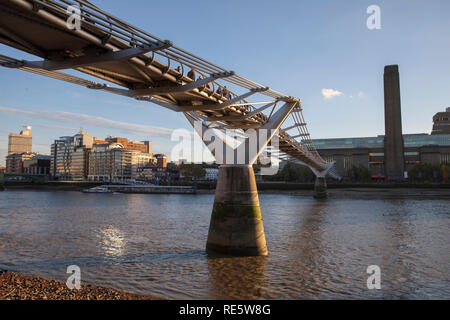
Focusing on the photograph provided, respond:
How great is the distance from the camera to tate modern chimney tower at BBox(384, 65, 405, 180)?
379 ft

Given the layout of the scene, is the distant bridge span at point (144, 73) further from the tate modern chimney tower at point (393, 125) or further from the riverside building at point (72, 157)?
the riverside building at point (72, 157)

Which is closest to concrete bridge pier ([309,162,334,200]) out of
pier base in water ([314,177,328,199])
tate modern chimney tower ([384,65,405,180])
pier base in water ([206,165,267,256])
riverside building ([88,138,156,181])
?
pier base in water ([314,177,328,199])

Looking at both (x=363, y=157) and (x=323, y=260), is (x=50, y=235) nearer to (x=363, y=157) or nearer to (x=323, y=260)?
(x=323, y=260)

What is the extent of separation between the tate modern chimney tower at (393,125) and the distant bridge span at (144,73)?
108 m

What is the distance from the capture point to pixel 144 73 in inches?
463

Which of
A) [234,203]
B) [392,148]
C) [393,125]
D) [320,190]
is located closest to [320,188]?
[320,190]

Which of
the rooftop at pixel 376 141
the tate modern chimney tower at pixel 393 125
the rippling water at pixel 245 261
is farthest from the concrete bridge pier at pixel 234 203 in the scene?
the rooftop at pixel 376 141

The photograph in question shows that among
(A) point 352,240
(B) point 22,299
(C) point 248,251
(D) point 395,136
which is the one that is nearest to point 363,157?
(D) point 395,136

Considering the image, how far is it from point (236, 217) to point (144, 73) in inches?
289

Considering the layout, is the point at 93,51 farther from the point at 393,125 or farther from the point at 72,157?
the point at 72,157

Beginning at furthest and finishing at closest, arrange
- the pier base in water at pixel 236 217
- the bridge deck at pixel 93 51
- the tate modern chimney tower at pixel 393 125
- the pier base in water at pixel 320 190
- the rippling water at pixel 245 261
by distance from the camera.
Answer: the tate modern chimney tower at pixel 393 125, the pier base in water at pixel 320 190, the pier base in water at pixel 236 217, the rippling water at pixel 245 261, the bridge deck at pixel 93 51

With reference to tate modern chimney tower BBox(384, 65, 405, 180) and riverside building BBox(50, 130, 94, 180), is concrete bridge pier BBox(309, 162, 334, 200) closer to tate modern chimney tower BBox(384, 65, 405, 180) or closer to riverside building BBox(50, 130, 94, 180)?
tate modern chimney tower BBox(384, 65, 405, 180)

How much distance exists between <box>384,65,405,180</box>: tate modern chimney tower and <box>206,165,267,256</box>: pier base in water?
366 feet

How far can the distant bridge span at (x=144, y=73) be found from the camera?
8.27 metres
